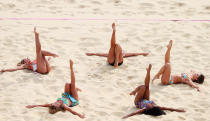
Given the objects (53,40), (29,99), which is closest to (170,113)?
(29,99)

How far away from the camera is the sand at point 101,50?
5.79m

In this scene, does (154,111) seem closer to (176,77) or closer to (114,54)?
(176,77)

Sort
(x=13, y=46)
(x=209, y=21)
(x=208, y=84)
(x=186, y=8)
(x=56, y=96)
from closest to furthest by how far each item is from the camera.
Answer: (x=56, y=96) < (x=208, y=84) < (x=13, y=46) < (x=209, y=21) < (x=186, y=8)

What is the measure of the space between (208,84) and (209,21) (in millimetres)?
3168

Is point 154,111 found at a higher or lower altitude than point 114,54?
lower

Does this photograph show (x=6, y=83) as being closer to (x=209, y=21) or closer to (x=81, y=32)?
(x=81, y=32)

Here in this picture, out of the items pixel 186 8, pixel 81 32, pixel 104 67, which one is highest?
pixel 186 8

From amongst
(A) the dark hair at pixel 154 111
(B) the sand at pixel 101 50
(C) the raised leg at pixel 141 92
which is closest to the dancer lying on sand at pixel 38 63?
(B) the sand at pixel 101 50

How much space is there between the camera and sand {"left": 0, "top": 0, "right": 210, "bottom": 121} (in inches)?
228

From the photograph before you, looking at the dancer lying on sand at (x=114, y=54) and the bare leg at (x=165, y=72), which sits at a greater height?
the dancer lying on sand at (x=114, y=54)

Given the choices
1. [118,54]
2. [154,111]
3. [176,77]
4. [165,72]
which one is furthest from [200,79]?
[118,54]

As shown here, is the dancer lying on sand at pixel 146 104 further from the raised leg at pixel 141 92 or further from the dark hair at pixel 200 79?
the dark hair at pixel 200 79

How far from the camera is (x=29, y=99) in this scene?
588cm

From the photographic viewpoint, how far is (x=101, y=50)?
7.86 metres
